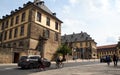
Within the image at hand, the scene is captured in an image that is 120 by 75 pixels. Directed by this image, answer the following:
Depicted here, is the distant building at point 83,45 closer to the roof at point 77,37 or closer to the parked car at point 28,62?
the roof at point 77,37

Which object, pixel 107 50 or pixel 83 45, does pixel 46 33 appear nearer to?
pixel 83 45

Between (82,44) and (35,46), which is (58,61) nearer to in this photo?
(35,46)

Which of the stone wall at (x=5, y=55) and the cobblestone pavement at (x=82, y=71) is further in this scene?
the stone wall at (x=5, y=55)

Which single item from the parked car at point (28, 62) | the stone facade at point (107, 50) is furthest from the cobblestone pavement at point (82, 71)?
the stone facade at point (107, 50)

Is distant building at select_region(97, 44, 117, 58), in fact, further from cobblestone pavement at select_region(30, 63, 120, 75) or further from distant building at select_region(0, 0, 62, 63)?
cobblestone pavement at select_region(30, 63, 120, 75)

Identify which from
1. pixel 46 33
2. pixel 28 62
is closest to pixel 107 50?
pixel 46 33

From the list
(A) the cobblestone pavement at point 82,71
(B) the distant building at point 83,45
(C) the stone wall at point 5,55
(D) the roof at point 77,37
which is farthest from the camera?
(D) the roof at point 77,37

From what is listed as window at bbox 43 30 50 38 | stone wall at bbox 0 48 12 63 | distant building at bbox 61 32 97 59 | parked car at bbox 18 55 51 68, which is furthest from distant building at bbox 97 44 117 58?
parked car at bbox 18 55 51 68

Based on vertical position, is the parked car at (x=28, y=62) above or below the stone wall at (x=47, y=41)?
below

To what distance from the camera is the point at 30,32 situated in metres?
38.8

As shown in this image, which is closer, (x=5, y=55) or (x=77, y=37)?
(x=5, y=55)

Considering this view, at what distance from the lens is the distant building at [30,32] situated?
3771 centimetres

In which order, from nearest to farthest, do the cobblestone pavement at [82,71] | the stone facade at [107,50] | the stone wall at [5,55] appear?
the cobblestone pavement at [82,71], the stone wall at [5,55], the stone facade at [107,50]

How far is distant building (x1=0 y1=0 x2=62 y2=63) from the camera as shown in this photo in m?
37.7
